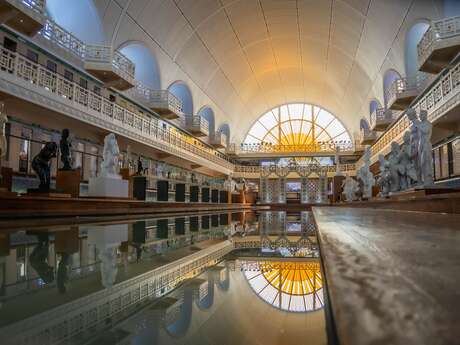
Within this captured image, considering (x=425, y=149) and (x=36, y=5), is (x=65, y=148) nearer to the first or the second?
(x=36, y=5)

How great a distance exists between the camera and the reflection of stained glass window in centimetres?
4553

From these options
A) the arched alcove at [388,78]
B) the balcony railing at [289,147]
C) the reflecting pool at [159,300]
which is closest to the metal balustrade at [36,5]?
the reflecting pool at [159,300]

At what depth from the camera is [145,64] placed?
2300 centimetres

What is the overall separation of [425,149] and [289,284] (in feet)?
30.3

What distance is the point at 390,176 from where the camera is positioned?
456 inches

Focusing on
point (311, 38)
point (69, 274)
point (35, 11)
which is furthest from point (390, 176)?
point (311, 38)

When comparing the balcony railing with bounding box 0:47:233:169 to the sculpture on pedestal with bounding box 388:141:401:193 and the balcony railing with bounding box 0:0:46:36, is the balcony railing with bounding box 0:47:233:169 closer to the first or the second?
the balcony railing with bounding box 0:0:46:36

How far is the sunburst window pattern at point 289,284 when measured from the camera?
1147mm

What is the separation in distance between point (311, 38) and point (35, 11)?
21232mm

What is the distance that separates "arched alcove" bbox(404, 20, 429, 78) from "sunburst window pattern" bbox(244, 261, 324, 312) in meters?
18.3

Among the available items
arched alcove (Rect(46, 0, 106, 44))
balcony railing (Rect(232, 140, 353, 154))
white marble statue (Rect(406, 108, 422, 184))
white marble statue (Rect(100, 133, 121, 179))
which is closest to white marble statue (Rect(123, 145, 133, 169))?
white marble statue (Rect(100, 133, 121, 179))

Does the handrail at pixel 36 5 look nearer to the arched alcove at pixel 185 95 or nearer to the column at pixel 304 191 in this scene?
the arched alcove at pixel 185 95

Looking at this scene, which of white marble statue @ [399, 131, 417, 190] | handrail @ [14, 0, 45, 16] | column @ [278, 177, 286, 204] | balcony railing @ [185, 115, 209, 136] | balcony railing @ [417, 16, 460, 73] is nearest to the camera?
white marble statue @ [399, 131, 417, 190]

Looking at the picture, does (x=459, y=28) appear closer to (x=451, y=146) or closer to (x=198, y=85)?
(x=451, y=146)
